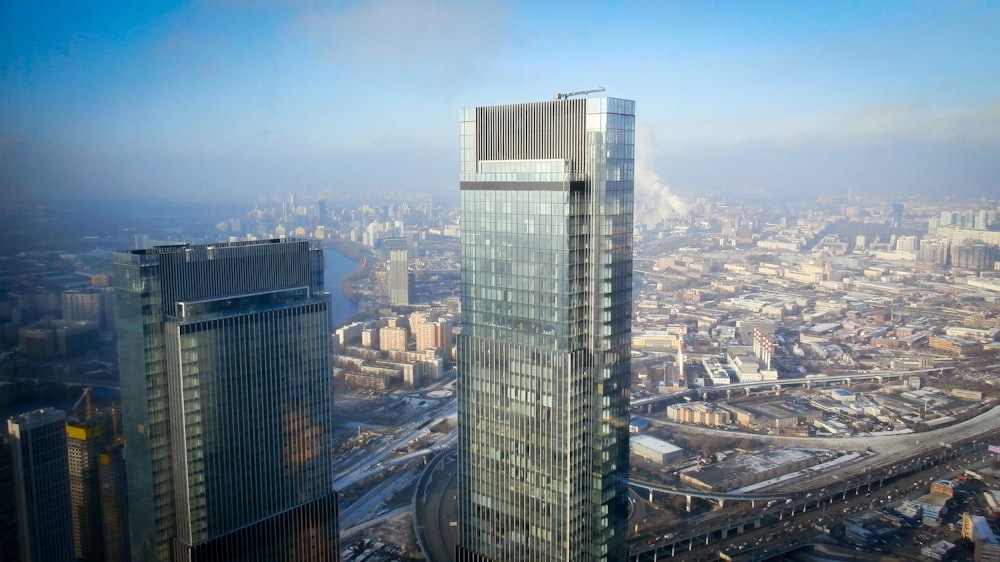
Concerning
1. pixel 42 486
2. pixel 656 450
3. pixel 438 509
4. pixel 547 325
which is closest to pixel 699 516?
pixel 656 450

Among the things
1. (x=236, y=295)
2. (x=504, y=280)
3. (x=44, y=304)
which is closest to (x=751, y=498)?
(x=504, y=280)

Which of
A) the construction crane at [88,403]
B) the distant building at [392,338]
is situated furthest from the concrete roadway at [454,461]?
the distant building at [392,338]

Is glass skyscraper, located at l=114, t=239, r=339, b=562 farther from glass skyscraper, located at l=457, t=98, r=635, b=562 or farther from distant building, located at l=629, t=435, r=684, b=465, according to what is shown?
distant building, located at l=629, t=435, r=684, b=465

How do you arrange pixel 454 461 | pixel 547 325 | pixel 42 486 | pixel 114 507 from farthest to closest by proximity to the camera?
pixel 454 461 → pixel 114 507 → pixel 42 486 → pixel 547 325

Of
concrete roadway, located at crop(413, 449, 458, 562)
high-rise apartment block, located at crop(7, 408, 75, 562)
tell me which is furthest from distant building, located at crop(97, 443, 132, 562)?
concrete roadway, located at crop(413, 449, 458, 562)

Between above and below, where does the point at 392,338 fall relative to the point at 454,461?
above

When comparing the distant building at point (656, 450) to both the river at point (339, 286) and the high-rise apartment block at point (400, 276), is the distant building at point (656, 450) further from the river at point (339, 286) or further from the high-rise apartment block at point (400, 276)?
the high-rise apartment block at point (400, 276)

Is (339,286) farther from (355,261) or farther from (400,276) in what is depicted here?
(400,276)
